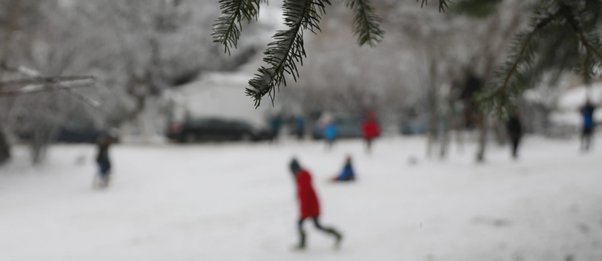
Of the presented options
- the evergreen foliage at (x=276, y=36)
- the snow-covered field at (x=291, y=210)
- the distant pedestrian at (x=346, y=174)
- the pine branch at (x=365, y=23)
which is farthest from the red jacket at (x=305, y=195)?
the distant pedestrian at (x=346, y=174)

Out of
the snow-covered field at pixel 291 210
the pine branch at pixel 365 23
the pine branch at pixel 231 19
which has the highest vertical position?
the pine branch at pixel 365 23

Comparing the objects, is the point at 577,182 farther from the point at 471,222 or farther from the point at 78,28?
the point at 78,28

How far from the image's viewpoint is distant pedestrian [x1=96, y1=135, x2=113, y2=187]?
38.2 ft

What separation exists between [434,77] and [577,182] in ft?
23.2

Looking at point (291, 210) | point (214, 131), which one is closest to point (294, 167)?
point (291, 210)

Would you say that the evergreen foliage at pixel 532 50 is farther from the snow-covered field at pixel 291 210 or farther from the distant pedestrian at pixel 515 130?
the distant pedestrian at pixel 515 130

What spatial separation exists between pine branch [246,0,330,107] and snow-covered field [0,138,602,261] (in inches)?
172

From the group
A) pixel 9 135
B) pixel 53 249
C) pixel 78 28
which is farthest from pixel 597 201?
pixel 78 28

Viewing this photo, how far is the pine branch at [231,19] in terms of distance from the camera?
1676 millimetres

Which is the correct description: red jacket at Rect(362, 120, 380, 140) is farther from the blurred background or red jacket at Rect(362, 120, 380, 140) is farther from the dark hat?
the dark hat

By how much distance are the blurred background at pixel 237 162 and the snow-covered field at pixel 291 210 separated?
0.16 ft

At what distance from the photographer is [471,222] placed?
6.84 m

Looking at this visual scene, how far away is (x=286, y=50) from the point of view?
161 centimetres

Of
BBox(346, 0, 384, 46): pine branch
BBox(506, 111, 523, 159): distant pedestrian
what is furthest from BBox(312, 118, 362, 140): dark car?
BBox(346, 0, 384, 46): pine branch
